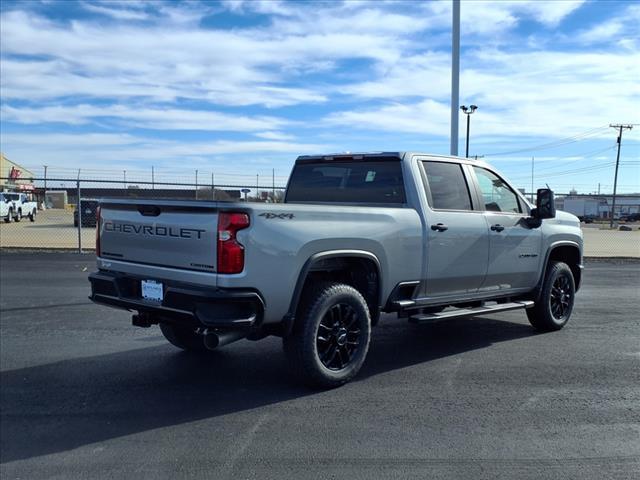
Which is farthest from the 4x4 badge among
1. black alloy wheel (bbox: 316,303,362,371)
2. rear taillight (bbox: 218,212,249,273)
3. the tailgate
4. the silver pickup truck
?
black alloy wheel (bbox: 316,303,362,371)

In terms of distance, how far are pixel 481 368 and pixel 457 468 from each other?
7.47ft

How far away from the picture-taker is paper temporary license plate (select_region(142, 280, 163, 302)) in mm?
4816

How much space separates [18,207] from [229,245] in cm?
3464

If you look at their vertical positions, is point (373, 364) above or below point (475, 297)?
below

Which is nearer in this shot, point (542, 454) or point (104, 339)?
point (542, 454)

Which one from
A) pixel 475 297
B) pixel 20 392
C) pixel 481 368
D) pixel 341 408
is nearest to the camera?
pixel 341 408

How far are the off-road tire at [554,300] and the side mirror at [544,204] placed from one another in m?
0.81

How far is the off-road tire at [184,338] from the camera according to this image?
634 centimetres

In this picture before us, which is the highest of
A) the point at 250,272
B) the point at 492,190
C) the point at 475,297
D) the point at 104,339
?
the point at 492,190

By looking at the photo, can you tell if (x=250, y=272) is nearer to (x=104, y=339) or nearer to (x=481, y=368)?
(x=481, y=368)

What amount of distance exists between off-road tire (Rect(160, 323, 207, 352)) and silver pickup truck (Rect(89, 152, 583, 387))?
0.02m

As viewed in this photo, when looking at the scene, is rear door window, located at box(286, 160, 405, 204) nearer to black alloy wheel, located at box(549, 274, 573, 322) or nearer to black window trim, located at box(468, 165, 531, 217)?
black window trim, located at box(468, 165, 531, 217)

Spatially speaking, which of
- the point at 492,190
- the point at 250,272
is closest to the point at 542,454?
the point at 250,272

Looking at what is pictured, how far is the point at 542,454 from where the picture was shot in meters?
3.90
